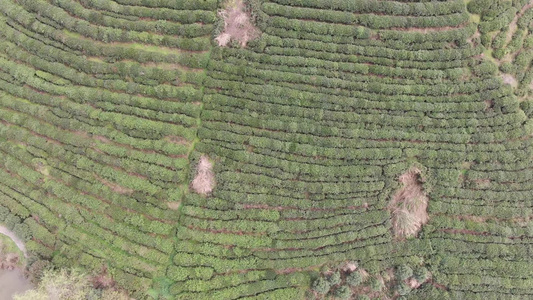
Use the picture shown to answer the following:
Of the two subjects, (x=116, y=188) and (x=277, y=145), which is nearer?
(x=277, y=145)

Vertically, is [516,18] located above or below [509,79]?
above

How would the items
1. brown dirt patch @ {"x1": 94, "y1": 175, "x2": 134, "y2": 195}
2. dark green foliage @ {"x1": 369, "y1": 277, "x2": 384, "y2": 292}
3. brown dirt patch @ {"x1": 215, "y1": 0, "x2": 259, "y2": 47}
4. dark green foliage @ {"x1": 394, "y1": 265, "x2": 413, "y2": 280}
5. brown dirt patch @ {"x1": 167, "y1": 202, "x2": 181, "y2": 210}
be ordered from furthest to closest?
1. brown dirt patch @ {"x1": 215, "y1": 0, "x2": 259, "y2": 47}
2. brown dirt patch @ {"x1": 94, "y1": 175, "x2": 134, "y2": 195}
3. brown dirt patch @ {"x1": 167, "y1": 202, "x2": 181, "y2": 210}
4. dark green foliage @ {"x1": 394, "y1": 265, "x2": 413, "y2": 280}
5. dark green foliage @ {"x1": 369, "y1": 277, "x2": 384, "y2": 292}

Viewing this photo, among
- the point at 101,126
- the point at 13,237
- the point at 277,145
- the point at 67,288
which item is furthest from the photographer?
the point at 101,126

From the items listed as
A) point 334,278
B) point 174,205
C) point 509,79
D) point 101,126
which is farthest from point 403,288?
point 101,126

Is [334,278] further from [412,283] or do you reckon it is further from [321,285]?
[412,283]

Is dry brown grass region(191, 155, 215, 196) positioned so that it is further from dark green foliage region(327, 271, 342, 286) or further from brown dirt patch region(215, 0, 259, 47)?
dark green foliage region(327, 271, 342, 286)

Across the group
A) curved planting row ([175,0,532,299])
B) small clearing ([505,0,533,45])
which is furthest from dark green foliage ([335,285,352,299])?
small clearing ([505,0,533,45])
